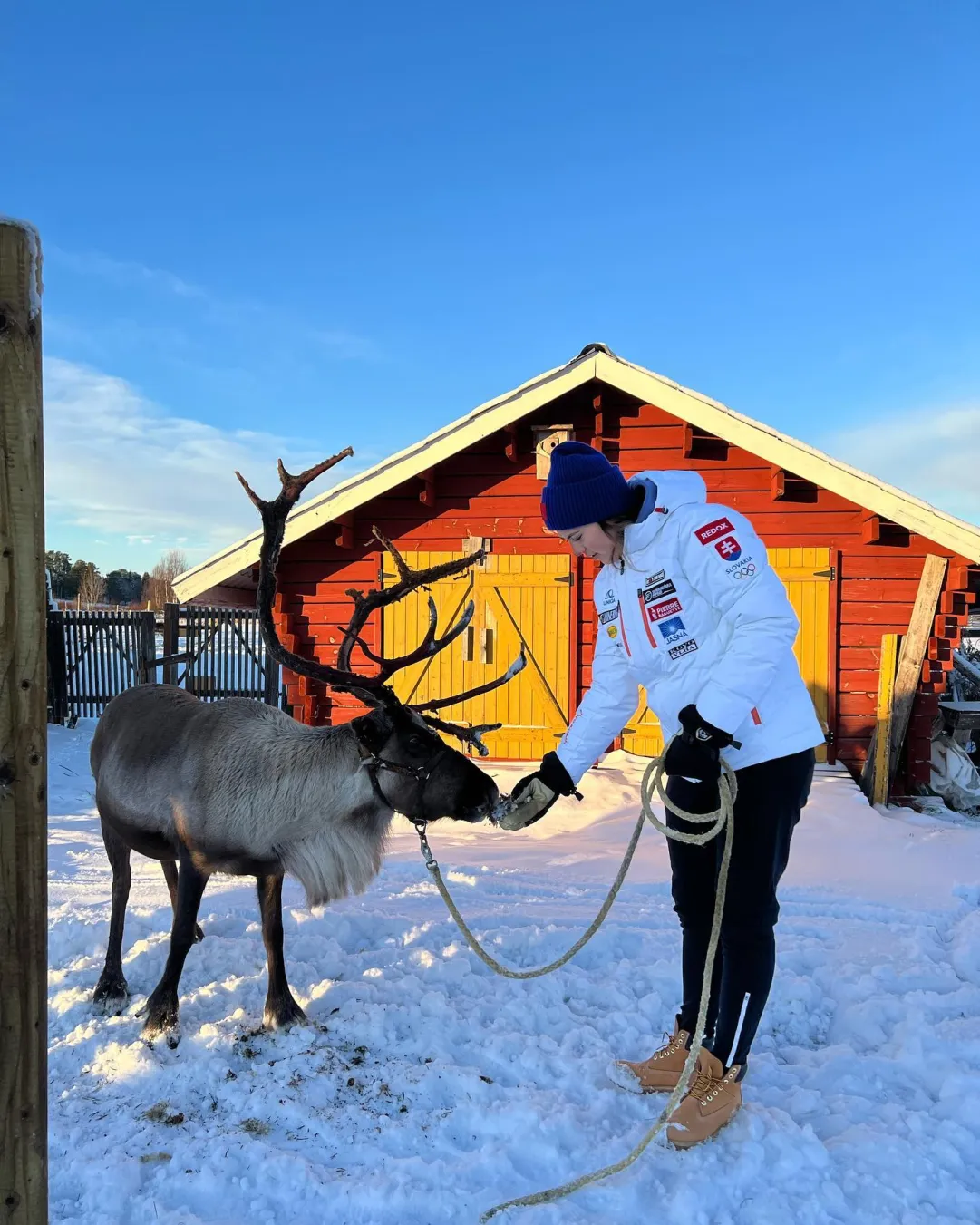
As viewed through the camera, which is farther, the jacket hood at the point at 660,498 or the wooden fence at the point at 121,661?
the wooden fence at the point at 121,661

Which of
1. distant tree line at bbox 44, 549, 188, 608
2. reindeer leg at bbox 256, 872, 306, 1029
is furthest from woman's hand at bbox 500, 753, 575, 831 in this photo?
distant tree line at bbox 44, 549, 188, 608

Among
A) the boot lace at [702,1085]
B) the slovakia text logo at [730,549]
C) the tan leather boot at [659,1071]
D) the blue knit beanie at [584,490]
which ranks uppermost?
the blue knit beanie at [584,490]

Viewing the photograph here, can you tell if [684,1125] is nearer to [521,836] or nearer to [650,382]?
[521,836]

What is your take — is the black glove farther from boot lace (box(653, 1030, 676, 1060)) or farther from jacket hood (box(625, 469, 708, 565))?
boot lace (box(653, 1030, 676, 1060))

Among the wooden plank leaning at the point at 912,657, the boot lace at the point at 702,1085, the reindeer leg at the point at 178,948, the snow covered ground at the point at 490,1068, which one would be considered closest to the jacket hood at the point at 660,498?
the boot lace at the point at 702,1085

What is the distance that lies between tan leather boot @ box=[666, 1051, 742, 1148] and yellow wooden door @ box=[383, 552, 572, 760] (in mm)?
6141

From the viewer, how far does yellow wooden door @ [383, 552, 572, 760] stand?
346 inches

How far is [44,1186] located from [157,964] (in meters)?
2.39

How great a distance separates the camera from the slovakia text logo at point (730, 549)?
7.73ft

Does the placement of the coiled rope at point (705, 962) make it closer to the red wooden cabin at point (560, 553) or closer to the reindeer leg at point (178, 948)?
the reindeer leg at point (178, 948)

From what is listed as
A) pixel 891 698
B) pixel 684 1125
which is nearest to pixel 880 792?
pixel 891 698

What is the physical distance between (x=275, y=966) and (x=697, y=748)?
1972 mm

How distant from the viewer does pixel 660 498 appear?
255cm

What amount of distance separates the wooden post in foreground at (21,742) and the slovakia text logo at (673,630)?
1.70 m
